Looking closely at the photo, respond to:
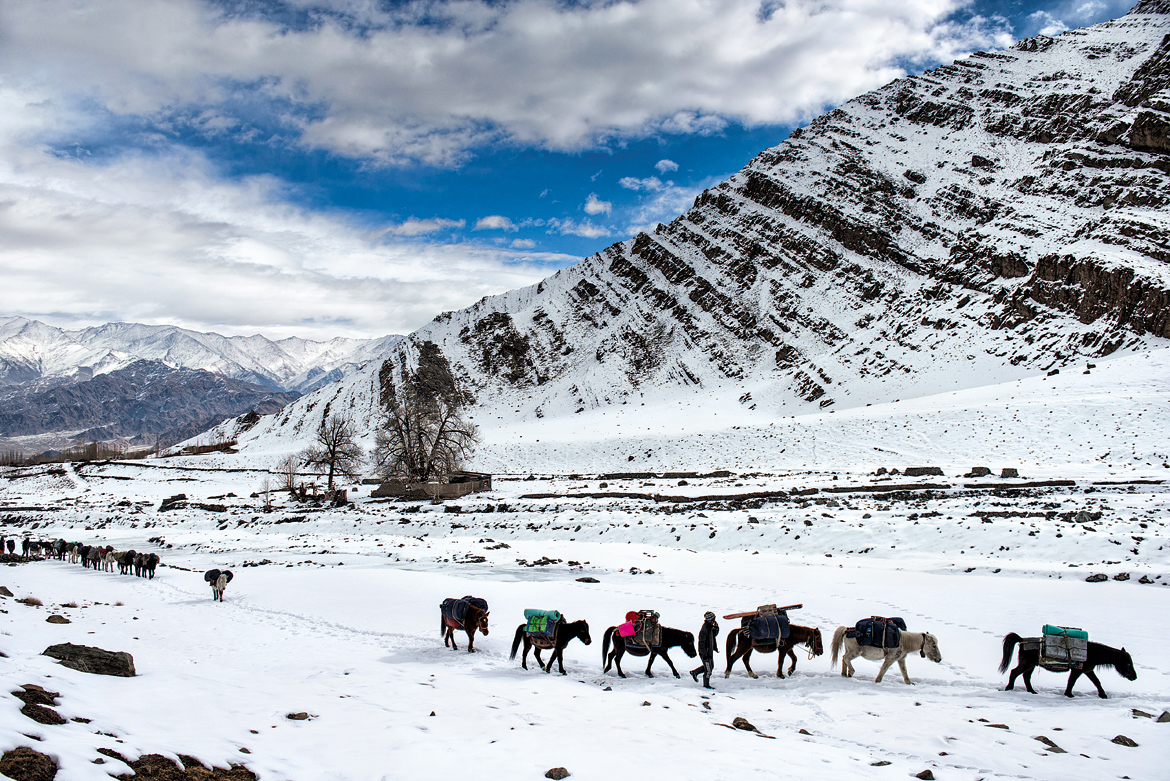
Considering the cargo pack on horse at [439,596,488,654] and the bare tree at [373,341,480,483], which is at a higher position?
the bare tree at [373,341,480,483]

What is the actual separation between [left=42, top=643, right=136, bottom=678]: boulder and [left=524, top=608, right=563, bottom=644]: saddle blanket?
5992 millimetres

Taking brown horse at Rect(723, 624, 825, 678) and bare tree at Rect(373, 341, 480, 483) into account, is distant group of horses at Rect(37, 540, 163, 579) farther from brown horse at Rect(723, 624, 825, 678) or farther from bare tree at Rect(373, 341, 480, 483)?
brown horse at Rect(723, 624, 825, 678)

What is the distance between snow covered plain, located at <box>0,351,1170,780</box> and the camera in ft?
21.7

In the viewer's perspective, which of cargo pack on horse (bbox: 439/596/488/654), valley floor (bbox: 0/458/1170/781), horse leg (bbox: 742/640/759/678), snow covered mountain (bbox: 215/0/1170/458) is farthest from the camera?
snow covered mountain (bbox: 215/0/1170/458)

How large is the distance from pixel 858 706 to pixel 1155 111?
111329 mm

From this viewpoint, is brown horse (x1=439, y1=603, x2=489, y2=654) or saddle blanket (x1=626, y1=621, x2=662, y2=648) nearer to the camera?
saddle blanket (x1=626, y1=621, x2=662, y2=648)

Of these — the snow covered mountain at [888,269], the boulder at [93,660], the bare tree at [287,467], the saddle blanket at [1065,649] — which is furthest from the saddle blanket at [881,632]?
the snow covered mountain at [888,269]

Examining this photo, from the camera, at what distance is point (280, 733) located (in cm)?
673

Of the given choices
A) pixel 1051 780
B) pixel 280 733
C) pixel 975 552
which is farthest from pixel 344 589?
pixel 975 552

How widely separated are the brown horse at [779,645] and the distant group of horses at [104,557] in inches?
788

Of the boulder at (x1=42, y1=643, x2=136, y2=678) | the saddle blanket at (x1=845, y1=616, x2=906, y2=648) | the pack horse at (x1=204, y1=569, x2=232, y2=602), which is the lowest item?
the pack horse at (x1=204, y1=569, x2=232, y2=602)

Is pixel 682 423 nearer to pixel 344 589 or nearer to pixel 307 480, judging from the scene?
pixel 307 480

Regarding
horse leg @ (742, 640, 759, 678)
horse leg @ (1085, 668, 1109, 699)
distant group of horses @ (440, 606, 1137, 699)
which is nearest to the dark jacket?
distant group of horses @ (440, 606, 1137, 699)

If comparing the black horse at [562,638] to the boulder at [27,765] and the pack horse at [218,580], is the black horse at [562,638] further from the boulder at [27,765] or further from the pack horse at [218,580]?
the pack horse at [218,580]
